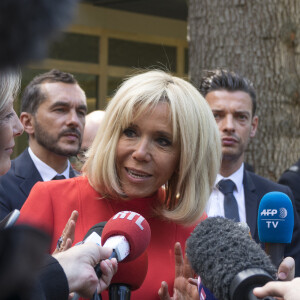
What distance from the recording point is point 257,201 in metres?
4.05

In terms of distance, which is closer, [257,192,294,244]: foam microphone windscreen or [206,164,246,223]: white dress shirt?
[257,192,294,244]: foam microphone windscreen

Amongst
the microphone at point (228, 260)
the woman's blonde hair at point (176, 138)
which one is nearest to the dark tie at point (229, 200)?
the woman's blonde hair at point (176, 138)

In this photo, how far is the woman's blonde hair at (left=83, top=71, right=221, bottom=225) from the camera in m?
2.65

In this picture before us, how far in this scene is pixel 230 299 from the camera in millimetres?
1451

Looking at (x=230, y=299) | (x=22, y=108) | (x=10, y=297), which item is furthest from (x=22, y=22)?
(x=22, y=108)

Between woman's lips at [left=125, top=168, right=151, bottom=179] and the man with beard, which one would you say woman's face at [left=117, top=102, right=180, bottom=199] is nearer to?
woman's lips at [left=125, top=168, right=151, bottom=179]

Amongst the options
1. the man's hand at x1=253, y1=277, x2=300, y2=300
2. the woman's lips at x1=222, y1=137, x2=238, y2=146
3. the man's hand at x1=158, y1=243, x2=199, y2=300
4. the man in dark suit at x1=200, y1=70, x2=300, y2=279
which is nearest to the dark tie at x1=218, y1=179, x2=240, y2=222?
the man in dark suit at x1=200, y1=70, x2=300, y2=279

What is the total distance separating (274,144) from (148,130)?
3.28 meters

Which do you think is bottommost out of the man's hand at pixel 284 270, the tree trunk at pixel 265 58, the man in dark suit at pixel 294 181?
the man's hand at pixel 284 270

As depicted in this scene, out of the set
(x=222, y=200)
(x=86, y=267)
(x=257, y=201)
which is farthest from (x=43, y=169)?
(x=86, y=267)

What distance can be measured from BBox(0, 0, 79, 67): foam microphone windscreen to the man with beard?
3.60 meters

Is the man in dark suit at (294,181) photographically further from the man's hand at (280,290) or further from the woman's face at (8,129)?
the man's hand at (280,290)

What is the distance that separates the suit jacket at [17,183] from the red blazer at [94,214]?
998 mm

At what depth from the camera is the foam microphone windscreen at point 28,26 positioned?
23.5 inches
